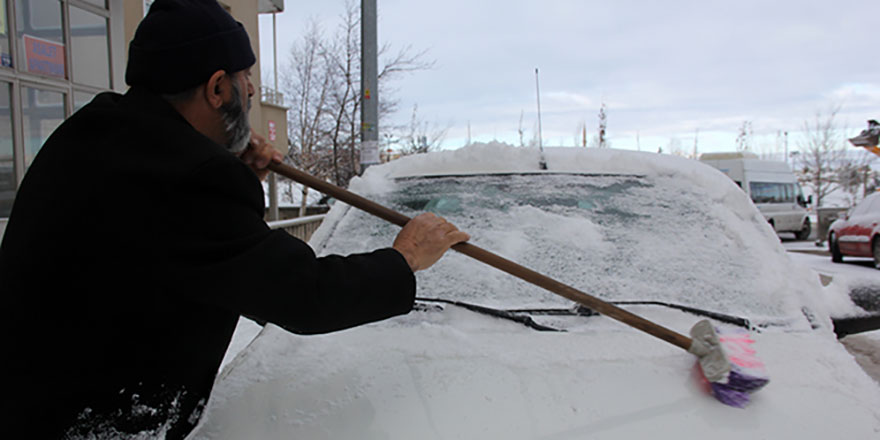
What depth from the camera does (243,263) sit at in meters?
1.01

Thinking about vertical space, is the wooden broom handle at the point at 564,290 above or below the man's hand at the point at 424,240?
below

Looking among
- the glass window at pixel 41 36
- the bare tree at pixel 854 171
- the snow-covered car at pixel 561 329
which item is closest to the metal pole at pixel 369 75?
the glass window at pixel 41 36

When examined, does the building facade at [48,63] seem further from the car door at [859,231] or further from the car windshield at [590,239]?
the car door at [859,231]

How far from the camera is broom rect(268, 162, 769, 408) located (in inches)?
55.1

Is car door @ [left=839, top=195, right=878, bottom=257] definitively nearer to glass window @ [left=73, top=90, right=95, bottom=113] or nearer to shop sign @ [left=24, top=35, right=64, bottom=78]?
glass window @ [left=73, top=90, right=95, bottom=113]

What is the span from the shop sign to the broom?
5.94m

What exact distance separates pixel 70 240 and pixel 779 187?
58.3 feet

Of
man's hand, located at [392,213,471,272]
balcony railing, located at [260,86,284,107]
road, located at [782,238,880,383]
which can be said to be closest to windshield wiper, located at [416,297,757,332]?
man's hand, located at [392,213,471,272]

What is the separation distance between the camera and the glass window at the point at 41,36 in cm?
580

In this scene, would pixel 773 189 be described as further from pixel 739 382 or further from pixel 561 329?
pixel 739 382

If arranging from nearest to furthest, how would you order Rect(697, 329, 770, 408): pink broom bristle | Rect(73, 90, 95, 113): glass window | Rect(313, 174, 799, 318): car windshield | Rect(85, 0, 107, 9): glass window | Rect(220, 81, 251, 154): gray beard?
Rect(220, 81, 251, 154): gray beard → Rect(697, 329, 770, 408): pink broom bristle → Rect(313, 174, 799, 318): car windshield → Rect(73, 90, 95, 113): glass window → Rect(85, 0, 107, 9): glass window

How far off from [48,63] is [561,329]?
684 centimetres

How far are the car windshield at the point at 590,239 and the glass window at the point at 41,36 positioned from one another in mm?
5522

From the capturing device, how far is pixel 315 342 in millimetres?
1731
